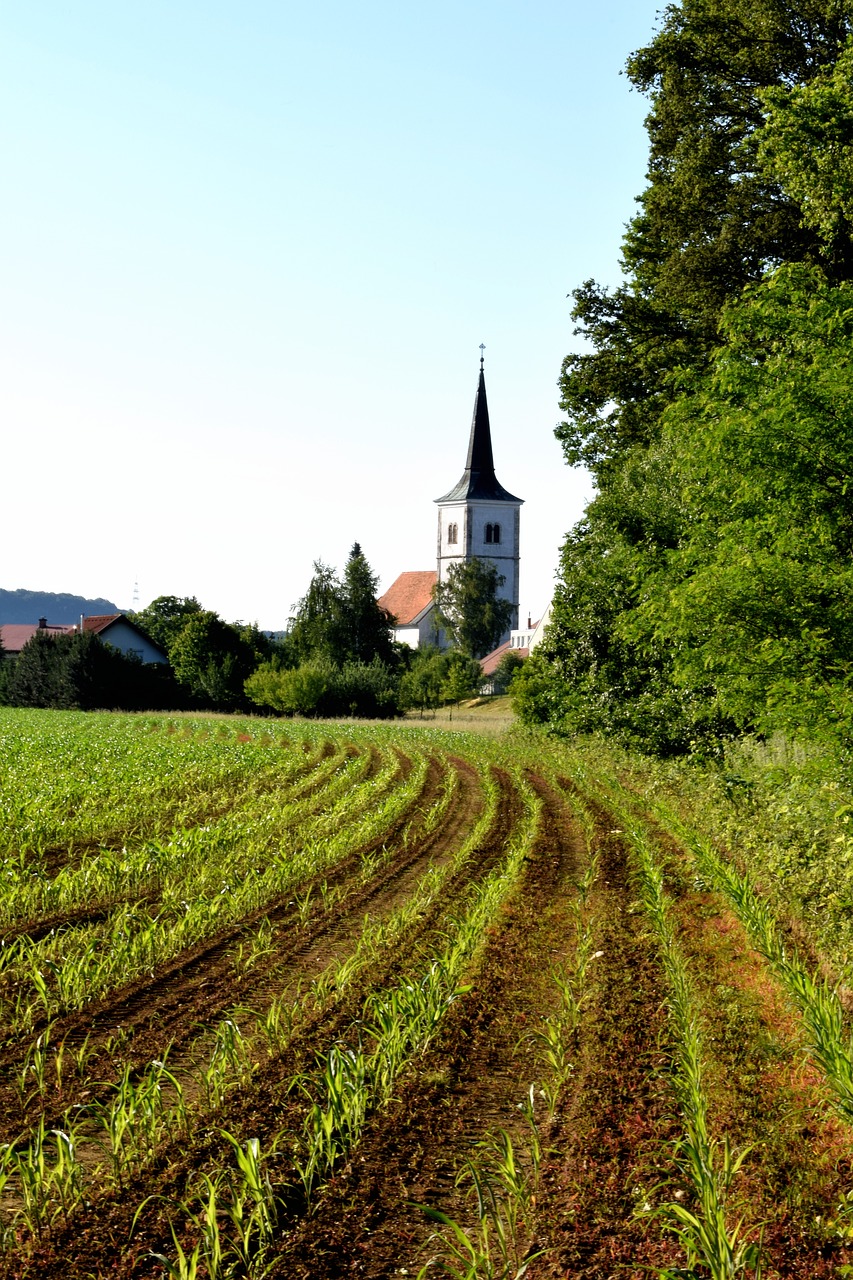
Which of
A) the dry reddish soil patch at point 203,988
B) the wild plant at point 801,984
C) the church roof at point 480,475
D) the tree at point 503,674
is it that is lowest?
the dry reddish soil patch at point 203,988

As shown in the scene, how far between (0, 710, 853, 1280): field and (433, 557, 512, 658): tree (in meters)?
82.7

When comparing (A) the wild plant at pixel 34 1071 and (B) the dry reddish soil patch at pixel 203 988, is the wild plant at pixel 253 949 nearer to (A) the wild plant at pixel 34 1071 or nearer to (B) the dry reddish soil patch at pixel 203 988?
(B) the dry reddish soil patch at pixel 203 988

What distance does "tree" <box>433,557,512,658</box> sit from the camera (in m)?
96.6

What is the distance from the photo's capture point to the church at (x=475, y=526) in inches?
4579

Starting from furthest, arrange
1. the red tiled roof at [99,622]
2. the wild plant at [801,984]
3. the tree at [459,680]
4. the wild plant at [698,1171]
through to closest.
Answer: the red tiled roof at [99,622]
the tree at [459,680]
the wild plant at [801,984]
the wild plant at [698,1171]

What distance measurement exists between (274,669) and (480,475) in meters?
64.0

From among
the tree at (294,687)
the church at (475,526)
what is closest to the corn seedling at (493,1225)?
the tree at (294,687)

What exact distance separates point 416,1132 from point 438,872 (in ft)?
20.7

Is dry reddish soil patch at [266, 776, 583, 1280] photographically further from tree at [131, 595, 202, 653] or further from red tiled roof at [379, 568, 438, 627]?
red tiled roof at [379, 568, 438, 627]

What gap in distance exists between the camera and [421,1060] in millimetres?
6484

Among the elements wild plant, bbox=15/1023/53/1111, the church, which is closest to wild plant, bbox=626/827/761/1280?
wild plant, bbox=15/1023/53/1111

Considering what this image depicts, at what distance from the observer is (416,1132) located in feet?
18.2

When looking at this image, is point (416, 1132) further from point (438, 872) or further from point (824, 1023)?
point (438, 872)

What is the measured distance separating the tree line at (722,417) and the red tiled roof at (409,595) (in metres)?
86.5
